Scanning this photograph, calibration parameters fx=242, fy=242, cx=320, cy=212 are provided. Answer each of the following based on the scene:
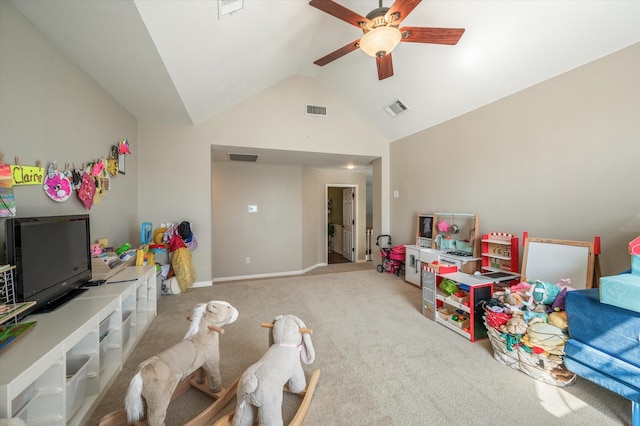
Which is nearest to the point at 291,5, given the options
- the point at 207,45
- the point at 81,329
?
the point at 207,45

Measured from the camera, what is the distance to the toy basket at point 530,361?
5.22 feet

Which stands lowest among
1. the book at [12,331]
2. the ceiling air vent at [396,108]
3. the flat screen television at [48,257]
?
the book at [12,331]

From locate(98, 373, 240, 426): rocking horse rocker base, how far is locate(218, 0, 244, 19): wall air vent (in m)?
2.63

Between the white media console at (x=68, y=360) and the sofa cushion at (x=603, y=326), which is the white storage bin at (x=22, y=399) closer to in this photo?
the white media console at (x=68, y=360)

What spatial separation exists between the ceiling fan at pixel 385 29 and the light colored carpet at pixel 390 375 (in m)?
2.42

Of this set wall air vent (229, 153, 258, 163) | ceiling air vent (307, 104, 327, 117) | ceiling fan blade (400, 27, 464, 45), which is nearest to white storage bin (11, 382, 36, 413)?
ceiling fan blade (400, 27, 464, 45)

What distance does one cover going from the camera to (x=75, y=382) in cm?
125

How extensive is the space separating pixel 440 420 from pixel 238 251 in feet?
14.4

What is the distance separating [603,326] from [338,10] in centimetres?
262

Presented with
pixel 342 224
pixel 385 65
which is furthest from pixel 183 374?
pixel 342 224

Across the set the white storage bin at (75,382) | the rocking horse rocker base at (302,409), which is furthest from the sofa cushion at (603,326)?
the white storage bin at (75,382)

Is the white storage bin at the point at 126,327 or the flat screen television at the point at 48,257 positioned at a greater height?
the flat screen television at the point at 48,257

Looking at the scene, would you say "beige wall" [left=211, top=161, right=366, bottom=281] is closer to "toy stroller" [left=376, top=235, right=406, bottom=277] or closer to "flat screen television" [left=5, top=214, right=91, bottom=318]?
"toy stroller" [left=376, top=235, right=406, bottom=277]

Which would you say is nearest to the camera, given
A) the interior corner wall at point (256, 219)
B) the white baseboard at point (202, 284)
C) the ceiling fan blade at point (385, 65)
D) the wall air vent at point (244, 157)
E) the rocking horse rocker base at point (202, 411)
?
the rocking horse rocker base at point (202, 411)
